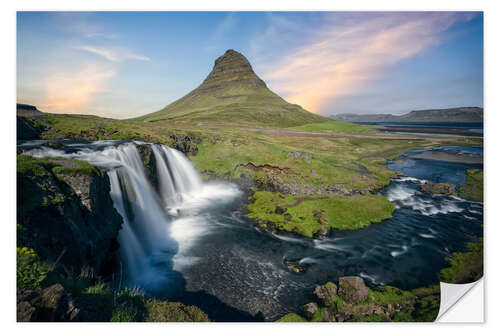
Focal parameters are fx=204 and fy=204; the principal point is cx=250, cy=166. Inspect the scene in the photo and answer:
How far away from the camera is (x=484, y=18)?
8.24 m

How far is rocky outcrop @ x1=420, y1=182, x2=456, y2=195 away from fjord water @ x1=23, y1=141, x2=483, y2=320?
259 cm

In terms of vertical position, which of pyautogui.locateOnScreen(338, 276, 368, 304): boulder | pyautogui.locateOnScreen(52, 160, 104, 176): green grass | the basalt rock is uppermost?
pyautogui.locateOnScreen(52, 160, 104, 176): green grass

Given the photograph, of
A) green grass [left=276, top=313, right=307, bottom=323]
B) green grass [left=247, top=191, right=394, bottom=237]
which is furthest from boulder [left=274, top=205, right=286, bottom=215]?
green grass [left=276, top=313, right=307, bottom=323]

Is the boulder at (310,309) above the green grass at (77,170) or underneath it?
underneath

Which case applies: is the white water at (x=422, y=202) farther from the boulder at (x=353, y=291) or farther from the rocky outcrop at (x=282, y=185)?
the boulder at (x=353, y=291)

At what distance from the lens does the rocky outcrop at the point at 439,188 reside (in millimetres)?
21516

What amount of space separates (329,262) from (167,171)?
1793cm

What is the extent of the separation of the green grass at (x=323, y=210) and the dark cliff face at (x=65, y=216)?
1086 cm

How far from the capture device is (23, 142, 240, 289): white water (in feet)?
38.1

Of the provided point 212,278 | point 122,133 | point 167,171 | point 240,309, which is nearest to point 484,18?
point 240,309

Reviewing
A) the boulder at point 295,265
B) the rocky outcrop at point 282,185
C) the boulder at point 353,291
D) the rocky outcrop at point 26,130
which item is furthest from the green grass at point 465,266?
the rocky outcrop at point 26,130

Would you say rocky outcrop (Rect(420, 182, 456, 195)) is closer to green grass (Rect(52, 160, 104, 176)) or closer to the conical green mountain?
green grass (Rect(52, 160, 104, 176))

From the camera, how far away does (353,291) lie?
8.78m
